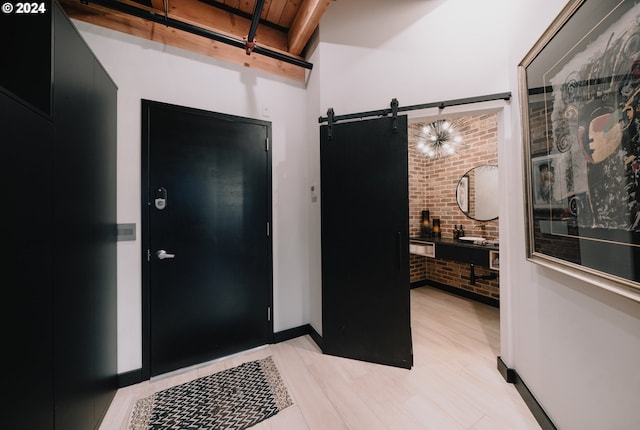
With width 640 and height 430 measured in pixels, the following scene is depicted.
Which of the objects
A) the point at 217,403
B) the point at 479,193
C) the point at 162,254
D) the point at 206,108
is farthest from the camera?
the point at 479,193

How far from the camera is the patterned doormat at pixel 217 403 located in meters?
1.44

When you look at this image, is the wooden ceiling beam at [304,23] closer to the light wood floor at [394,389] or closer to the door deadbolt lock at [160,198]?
the door deadbolt lock at [160,198]

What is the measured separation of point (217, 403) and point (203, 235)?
4.12 ft

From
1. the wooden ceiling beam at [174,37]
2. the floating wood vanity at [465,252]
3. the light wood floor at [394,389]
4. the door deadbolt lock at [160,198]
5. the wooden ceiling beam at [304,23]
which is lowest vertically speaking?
the light wood floor at [394,389]

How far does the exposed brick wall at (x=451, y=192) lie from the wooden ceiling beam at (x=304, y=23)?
238cm

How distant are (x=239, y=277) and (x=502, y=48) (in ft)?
9.66

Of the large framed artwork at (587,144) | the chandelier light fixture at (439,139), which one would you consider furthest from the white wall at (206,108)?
the chandelier light fixture at (439,139)

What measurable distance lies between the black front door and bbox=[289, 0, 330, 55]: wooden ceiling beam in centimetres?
94

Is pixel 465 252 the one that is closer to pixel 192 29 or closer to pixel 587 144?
pixel 587 144

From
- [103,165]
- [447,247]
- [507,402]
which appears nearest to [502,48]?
[447,247]

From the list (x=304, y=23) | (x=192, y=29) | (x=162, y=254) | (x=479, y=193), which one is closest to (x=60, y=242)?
(x=162, y=254)

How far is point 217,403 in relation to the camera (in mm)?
1588

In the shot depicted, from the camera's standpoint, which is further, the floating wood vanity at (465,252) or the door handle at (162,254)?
the floating wood vanity at (465,252)

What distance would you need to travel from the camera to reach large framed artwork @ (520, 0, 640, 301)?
0.85 meters
